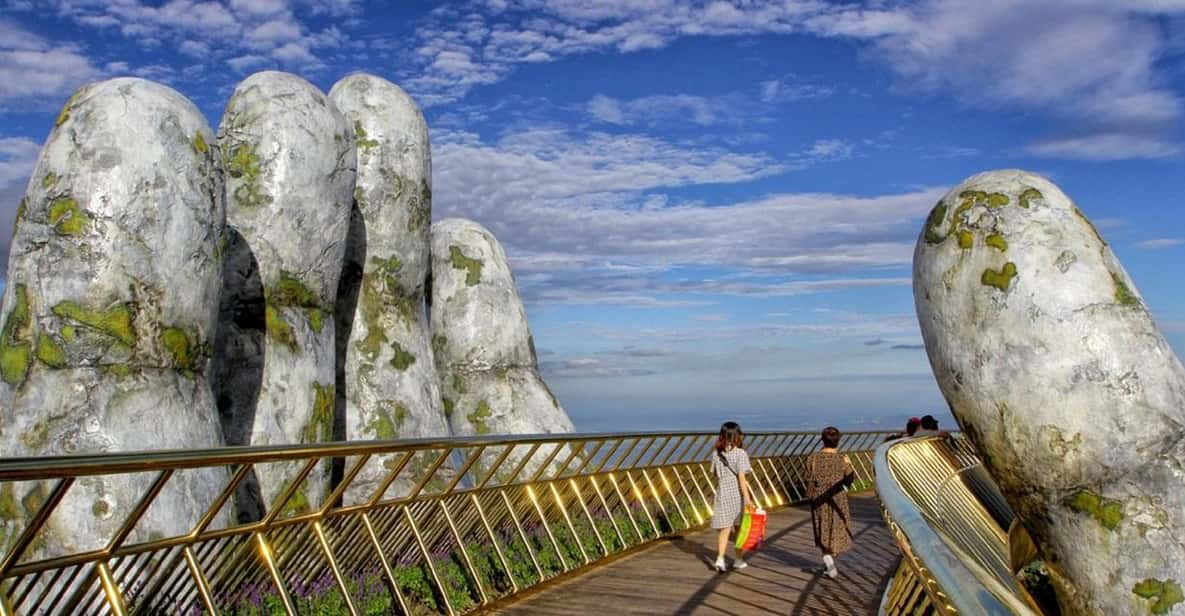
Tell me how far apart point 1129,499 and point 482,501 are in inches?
241

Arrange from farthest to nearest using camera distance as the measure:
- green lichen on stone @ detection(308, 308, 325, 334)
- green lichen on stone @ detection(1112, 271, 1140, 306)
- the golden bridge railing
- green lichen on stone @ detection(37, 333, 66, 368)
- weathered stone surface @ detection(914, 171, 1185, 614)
A: green lichen on stone @ detection(308, 308, 325, 334) → green lichen on stone @ detection(37, 333, 66, 368) → green lichen on stone @ detection(1112, 271, 1140, 306) → weathered stone surface @ detection(914, 171, 1185, 614) → the golden bridge railing

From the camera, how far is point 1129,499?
752 centimetres

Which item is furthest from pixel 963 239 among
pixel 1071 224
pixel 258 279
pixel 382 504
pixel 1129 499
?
pixel 258 279

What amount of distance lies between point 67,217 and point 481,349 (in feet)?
33.2

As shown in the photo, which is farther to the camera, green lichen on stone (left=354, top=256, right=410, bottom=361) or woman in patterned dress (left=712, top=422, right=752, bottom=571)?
green lichen on stone (left=354, top=256, right=410, bottom=361)

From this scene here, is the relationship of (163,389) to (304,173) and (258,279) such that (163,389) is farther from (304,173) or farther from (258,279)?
(304,173)

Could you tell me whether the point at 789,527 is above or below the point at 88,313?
→ below

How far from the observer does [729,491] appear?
1230 centimetres

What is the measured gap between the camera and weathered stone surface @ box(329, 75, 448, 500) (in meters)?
16.4

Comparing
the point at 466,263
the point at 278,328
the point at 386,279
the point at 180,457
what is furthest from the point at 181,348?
the point at 466,263

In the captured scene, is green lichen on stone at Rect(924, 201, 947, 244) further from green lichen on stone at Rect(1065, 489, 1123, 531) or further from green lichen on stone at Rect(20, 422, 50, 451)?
green lichen on stone at Rect(20, 422, 50, 451)

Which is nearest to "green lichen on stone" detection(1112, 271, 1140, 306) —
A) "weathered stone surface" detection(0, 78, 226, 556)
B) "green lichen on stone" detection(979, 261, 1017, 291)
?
"green lichen on stone" detection(979, 261, 1017, 291)

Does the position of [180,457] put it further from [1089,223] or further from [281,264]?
[281,264]

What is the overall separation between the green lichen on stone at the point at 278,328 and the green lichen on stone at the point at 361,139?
13.3 feet
